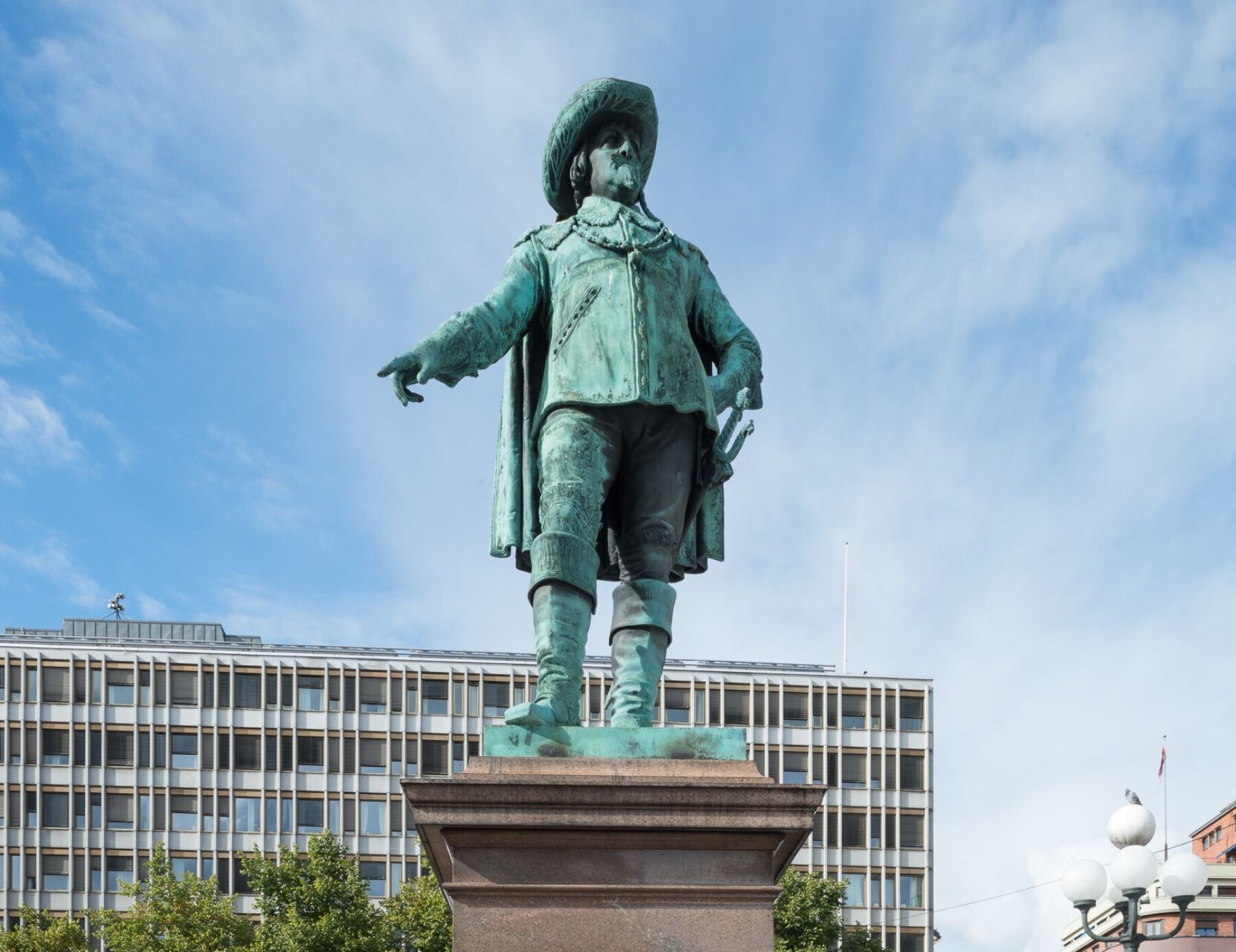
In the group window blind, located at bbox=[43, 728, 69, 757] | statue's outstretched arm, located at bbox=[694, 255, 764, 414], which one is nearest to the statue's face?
statue's outstretched arm, located at bbox=[694, 255, 764, 414]

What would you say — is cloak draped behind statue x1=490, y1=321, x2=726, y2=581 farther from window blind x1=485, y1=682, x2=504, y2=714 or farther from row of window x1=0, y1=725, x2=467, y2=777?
window blind x1=485, y1=682, x2=504, y2=714

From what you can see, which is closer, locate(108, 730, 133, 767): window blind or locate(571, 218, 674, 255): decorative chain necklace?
locate(571, 218, 674, 255): decorative chain necklace

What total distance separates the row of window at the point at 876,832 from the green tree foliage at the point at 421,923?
37223 mm

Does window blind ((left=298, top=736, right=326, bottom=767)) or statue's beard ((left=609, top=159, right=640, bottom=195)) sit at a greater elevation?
window blind ((left=298, top=736, right=326, bottom=767))

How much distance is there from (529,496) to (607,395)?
0.65m

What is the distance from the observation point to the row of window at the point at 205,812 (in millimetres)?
76188

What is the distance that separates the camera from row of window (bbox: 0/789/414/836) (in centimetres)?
7619

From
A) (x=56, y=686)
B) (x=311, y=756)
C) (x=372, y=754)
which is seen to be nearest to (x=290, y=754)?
(x=311, y=756)

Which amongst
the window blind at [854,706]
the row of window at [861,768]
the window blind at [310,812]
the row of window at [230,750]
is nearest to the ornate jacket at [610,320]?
the row of window at [230,750]

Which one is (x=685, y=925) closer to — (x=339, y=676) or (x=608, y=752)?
(x=608, y=752)

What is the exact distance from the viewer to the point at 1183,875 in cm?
1902

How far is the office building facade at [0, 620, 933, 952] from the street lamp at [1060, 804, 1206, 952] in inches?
2148

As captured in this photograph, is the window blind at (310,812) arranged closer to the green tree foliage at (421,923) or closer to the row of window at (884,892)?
the row of window at (884,892)

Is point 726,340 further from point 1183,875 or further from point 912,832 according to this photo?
point 912,832
